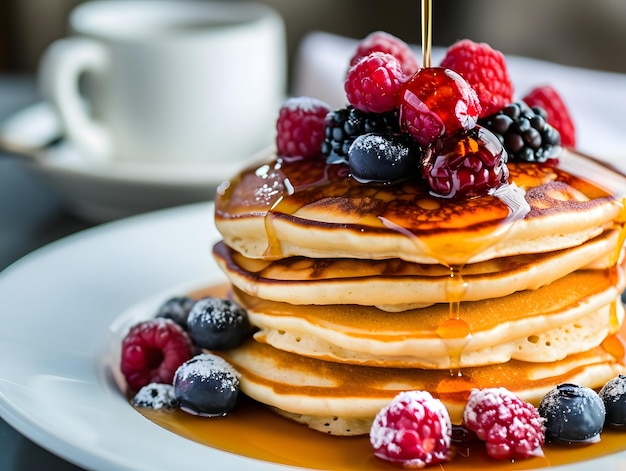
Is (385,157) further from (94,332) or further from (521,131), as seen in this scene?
(94,332)

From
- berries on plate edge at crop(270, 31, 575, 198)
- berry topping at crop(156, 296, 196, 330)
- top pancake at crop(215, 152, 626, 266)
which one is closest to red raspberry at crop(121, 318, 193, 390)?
berry topping at crop(156, 296, 196, 330)

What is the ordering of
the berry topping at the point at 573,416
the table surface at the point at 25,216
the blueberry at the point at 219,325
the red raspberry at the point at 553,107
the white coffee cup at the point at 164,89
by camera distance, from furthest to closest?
the white coffee cup at the point at 164,89
the table surface at the point at 25,216
the red raspberry at the point at 553,107
the blueberry at the point at 219,325
the berry topping at the point at 573,416

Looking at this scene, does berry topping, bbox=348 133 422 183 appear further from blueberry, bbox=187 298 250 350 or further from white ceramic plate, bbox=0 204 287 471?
white ceramic plate, bbox=0 204 287 471

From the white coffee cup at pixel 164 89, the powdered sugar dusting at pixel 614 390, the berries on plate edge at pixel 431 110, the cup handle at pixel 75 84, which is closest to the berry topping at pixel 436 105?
the berries on plate edge at pixel 431 110

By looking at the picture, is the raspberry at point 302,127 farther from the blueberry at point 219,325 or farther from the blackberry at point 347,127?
the blueberry at point 219,325

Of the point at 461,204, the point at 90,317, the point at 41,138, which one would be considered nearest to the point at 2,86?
the point at 41,138

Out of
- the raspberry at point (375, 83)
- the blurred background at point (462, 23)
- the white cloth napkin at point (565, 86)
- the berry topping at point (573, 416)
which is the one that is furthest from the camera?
the blurred background at point (462, 23)

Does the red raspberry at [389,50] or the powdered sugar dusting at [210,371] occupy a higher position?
the red raspberry at [389,50]

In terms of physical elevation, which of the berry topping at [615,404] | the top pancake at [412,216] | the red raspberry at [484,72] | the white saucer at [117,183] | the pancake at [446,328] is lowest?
the white saucer at [117,183]

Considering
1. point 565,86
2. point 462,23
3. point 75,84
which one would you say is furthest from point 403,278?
point 462,23

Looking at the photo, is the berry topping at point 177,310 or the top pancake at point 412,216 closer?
the top pancake at point 412,216
